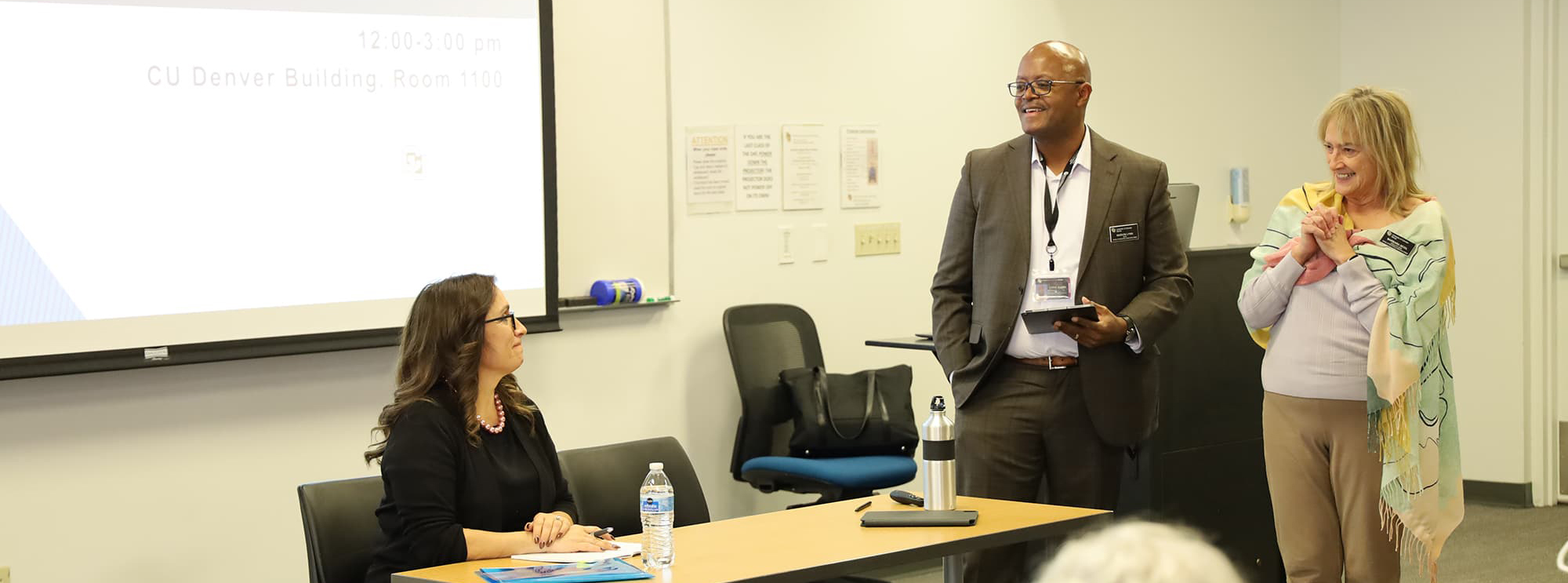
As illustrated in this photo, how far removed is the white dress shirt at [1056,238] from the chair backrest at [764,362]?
157 cm

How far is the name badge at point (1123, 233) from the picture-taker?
358 cm

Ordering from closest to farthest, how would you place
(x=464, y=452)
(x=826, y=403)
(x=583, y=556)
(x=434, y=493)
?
(x=583, y=556)
(x=434, y=493)
(x=464, y=452)
(x=826, y=403)

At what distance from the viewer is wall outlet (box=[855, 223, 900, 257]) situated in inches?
219

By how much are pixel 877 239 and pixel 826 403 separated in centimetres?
93

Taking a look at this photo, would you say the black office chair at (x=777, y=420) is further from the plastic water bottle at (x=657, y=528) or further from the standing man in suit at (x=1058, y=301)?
the plastic water bottle at (x=657, y=528)

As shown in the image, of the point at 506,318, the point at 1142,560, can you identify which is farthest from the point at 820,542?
the point at 1142,560

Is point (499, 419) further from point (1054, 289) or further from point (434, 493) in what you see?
point (1054, 289)

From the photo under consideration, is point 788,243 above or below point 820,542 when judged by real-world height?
above

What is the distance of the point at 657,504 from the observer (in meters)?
2.57

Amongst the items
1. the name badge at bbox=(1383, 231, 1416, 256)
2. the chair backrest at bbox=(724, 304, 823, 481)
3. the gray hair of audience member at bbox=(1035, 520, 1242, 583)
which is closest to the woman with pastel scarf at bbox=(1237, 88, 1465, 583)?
the name badge at bbox=(1383, 231, 1416, 256)

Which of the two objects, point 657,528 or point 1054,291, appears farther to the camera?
point 1054,291

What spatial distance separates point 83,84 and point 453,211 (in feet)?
3.67

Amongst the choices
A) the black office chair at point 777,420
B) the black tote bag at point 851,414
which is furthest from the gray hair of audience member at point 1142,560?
the black tote bag at point 851,414

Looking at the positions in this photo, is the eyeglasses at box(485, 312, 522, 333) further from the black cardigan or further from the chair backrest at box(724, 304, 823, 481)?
the chair backrest at box(724, 304, 823, 481)
